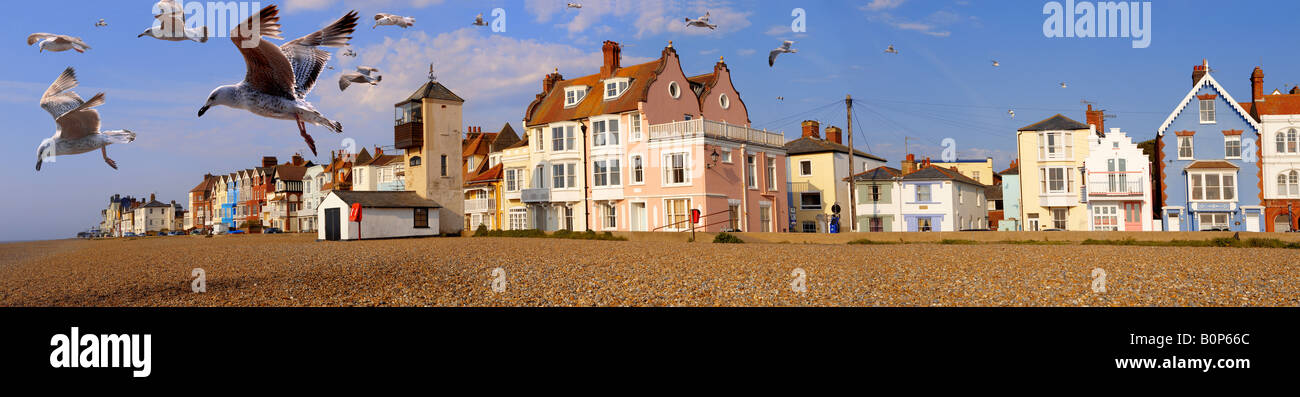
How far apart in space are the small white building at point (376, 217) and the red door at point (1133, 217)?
3830cm

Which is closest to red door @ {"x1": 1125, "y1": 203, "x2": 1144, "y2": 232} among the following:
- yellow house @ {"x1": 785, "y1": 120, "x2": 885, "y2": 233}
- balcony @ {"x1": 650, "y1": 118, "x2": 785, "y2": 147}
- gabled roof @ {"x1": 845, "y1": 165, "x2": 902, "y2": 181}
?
gabled roof @ {"x1": 845, "y1": 165, "x2": 902, "y2": 181}

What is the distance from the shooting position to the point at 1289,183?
43.9 m

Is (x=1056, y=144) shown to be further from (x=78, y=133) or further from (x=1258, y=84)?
(x=78, y=133)

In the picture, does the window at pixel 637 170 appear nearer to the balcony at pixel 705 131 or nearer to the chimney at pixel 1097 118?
the balcony at pixel 705 131

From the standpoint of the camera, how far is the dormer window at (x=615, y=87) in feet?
154

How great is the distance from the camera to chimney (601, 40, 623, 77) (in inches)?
1953

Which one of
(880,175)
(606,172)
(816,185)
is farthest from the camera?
(816,185)

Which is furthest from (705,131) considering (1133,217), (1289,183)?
(1289,183)

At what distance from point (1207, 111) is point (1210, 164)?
3.09 m

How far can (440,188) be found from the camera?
44.7 m

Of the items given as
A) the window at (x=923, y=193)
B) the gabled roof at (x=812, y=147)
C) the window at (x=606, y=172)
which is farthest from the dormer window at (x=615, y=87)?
the window at (x=923, y=193)

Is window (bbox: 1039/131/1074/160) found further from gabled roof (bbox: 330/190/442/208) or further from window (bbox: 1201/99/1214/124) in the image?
gabled roof (bbox: 330/190/442/208)
